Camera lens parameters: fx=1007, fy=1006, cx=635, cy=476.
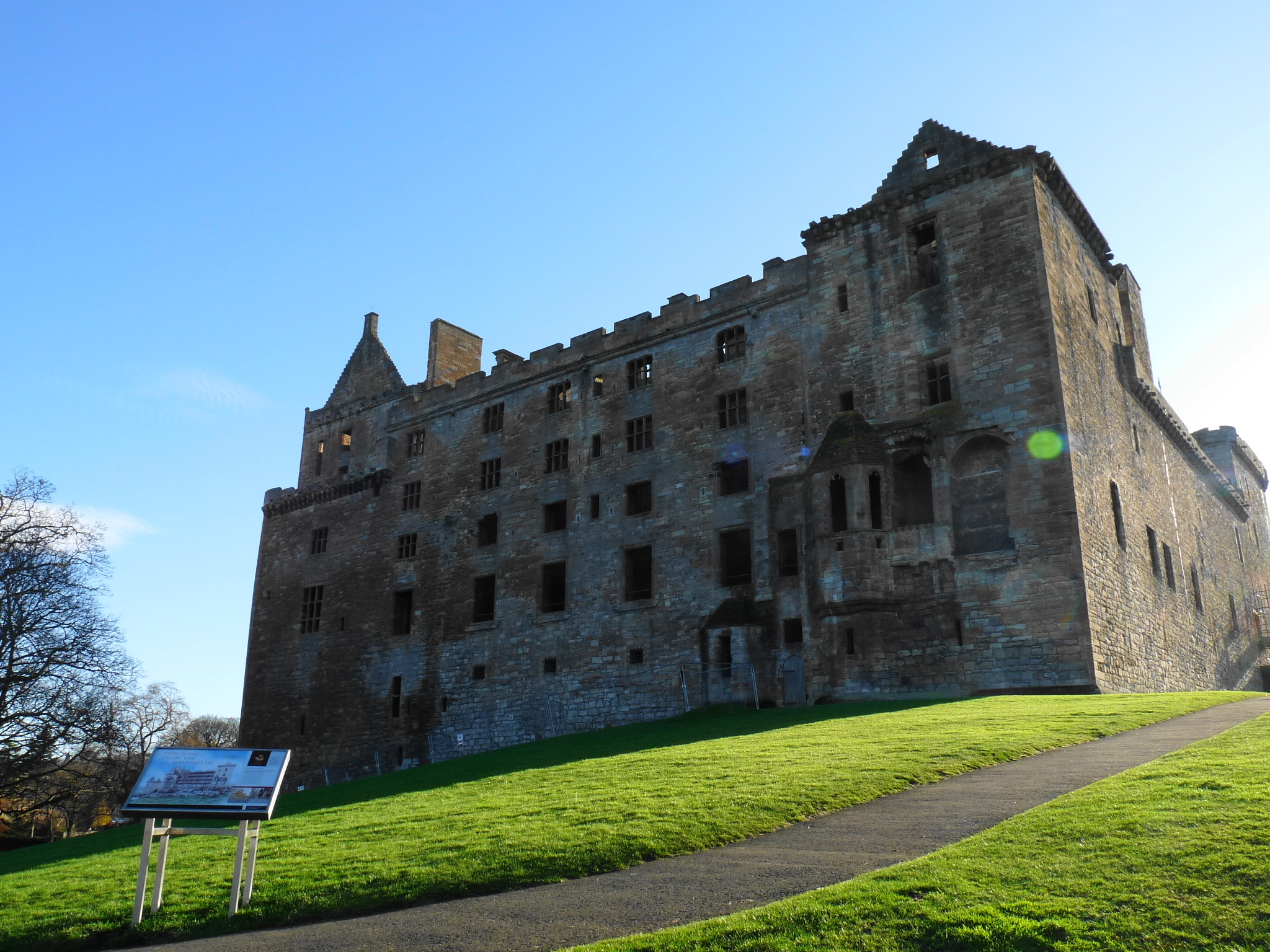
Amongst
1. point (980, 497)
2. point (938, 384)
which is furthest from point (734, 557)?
point (938, 384)

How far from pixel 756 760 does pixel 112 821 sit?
196 feet

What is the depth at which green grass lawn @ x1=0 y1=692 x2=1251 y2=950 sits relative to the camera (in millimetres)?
10445

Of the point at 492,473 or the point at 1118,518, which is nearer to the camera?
the point at 1118,518

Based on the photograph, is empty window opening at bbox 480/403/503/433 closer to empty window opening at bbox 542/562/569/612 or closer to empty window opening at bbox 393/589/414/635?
empty window opening at bbox 542/562/569/612

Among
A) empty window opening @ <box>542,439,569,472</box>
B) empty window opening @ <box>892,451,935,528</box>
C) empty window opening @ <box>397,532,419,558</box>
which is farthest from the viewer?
empty window opening @ <box>397,532,419,558</box>

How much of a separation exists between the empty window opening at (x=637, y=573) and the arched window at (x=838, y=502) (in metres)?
7.48

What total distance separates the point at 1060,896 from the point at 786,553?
76.9 ft

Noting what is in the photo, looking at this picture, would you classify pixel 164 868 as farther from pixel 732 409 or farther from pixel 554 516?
pixel 554 516

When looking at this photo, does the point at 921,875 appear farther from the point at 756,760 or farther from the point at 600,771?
the point at 600,771

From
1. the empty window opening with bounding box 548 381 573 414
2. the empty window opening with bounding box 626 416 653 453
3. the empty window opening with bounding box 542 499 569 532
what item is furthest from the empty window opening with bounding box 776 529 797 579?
the empty window opening with bounding box 548 381 573 414

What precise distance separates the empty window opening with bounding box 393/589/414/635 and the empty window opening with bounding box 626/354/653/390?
12.4m

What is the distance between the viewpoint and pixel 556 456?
37.9m

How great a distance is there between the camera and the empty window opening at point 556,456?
3756cm

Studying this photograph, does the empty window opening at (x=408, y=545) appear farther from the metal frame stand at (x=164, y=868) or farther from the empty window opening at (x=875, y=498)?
the metal frame stand at (x=164, y=868)
